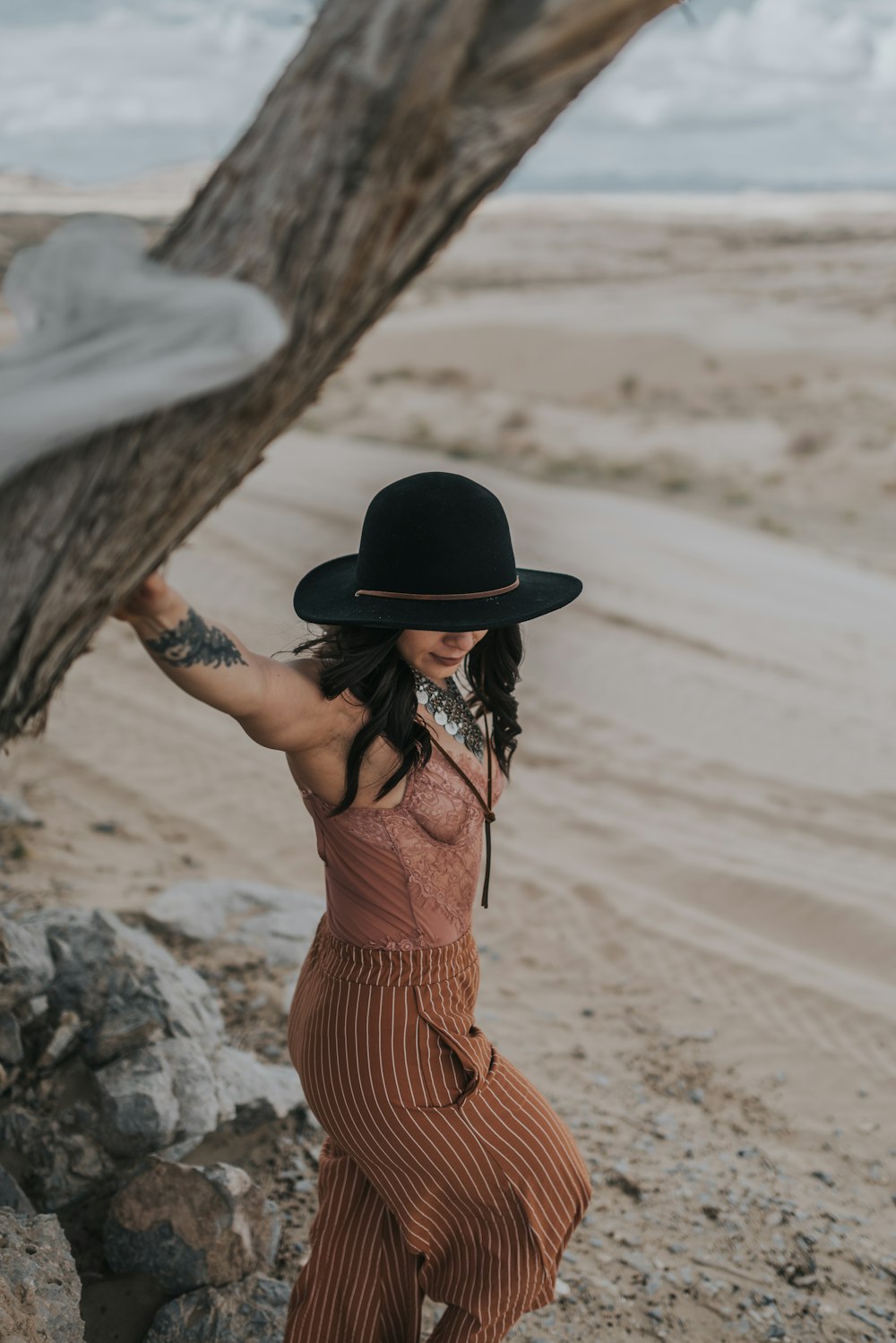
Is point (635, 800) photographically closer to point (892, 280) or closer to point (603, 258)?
point (892, 280)

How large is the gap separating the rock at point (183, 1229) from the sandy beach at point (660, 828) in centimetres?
32

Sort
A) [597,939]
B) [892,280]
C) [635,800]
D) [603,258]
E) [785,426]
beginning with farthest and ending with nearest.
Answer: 1. [603,258]
2. [892,280]
3. [785,426]
4. [635,800]
5. [597,939]

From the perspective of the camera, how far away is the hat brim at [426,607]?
2.27 meters

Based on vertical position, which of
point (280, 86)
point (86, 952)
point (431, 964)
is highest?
point (280, 86)

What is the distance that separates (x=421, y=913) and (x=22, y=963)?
1.70 metres

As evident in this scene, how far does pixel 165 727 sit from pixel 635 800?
305 cm

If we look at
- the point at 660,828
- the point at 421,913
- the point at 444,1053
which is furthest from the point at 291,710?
the point at 660,828

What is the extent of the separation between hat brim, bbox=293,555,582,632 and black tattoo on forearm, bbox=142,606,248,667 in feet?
1.33

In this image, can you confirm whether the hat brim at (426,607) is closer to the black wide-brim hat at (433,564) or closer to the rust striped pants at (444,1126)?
the black wide-brim hat at (433,564)

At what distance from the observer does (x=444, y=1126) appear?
2.48 meters

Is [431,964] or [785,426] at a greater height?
[431,964]

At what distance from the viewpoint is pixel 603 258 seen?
50.7m

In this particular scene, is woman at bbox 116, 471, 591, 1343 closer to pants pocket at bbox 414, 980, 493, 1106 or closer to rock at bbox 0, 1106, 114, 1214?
pants pocket at bbox 414, 980, 493, 1106

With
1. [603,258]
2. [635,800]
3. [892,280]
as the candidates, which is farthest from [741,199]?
[635,800]
